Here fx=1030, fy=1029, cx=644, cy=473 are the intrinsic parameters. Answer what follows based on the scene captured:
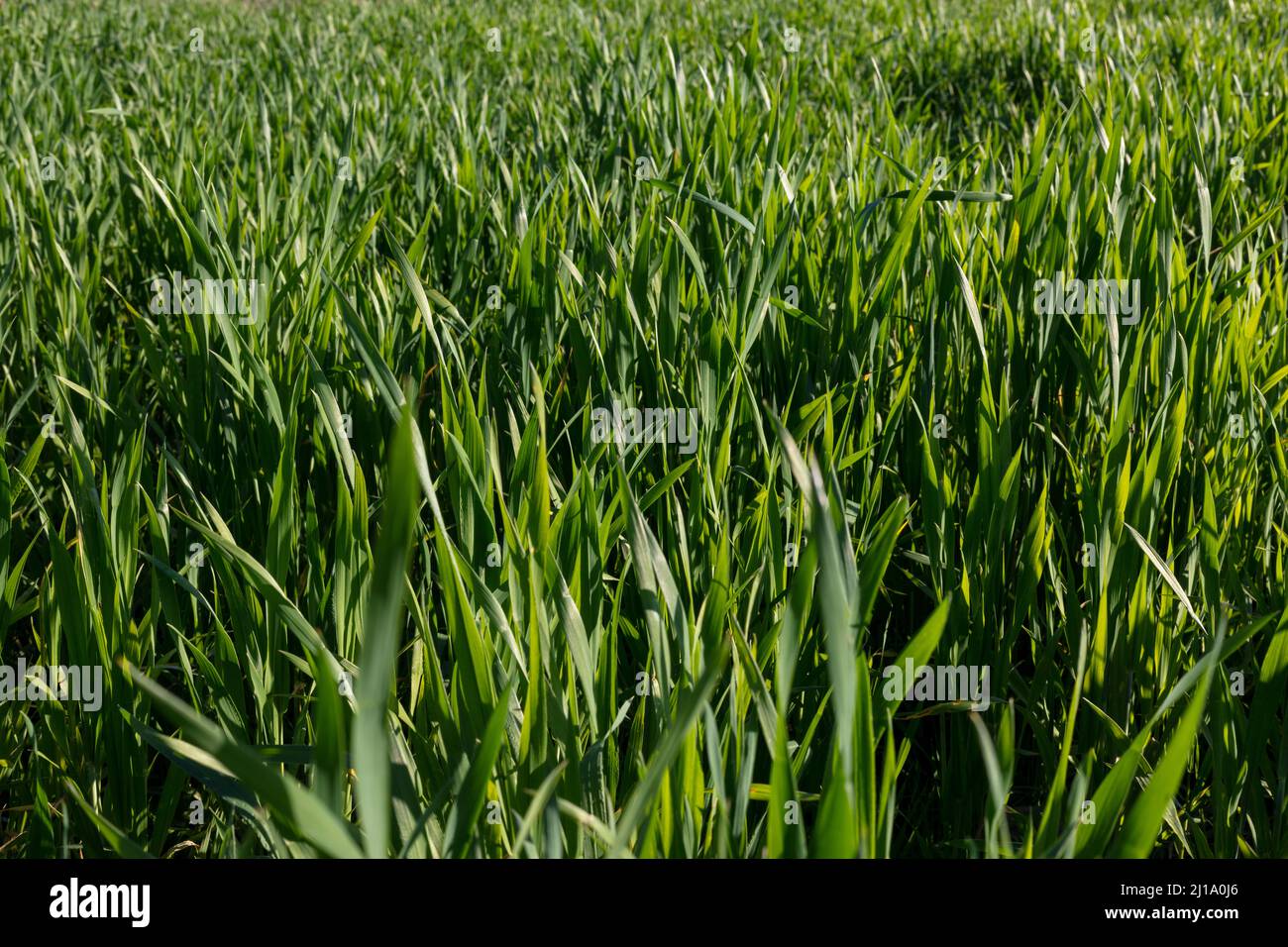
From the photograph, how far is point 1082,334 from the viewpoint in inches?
59.9

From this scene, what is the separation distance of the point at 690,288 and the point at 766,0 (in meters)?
6.95

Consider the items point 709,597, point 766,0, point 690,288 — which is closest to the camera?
point 709,597

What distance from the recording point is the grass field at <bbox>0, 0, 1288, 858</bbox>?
787 millimetres

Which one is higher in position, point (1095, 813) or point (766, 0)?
point (766, 0)

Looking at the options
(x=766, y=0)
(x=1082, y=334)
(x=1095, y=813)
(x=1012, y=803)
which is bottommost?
(x=1012, y=803)

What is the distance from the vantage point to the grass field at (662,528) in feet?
2.58

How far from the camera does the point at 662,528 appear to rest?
126cm

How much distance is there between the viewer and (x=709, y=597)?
0.98 metres

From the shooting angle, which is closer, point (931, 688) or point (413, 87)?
point (931, 688)

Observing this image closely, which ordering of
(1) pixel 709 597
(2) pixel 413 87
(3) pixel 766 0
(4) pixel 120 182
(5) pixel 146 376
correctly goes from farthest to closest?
(3) pixel 766 0 → (2) pixel 413 87 → (4) pixel 120 182 → (5) pixel 146 376 → (1) pixel 709 597

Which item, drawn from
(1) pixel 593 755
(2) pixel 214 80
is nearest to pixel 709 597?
(1) pixel 593 755
